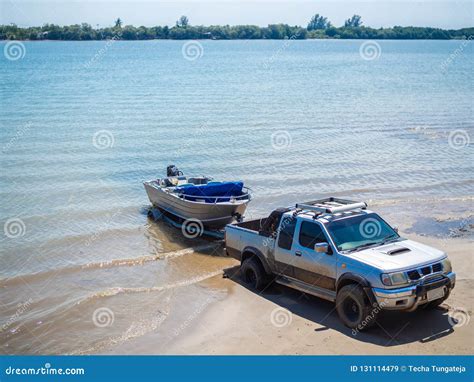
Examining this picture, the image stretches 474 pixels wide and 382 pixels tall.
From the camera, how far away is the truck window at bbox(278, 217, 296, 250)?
12.4 m

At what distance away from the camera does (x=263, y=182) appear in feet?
78.9

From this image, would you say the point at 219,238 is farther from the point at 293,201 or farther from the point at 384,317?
the point at 384,317

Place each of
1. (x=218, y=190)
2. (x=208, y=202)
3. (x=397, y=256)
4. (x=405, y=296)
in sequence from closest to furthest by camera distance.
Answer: (x=405, y=296) → (x=397, y=256) → (x=208, y=202) → (x=218, y=190)

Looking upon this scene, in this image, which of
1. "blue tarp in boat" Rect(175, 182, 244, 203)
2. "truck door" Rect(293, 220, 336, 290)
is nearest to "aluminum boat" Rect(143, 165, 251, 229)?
"blue tarp in boat" Rect(175, 182, 244, 203)

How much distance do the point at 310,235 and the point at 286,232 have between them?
682 millimetres

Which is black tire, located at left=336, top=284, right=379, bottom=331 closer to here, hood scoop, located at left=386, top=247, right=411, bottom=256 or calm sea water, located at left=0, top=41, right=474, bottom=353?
hood scoop, located at left=386, top=247, right=411, bottom=256

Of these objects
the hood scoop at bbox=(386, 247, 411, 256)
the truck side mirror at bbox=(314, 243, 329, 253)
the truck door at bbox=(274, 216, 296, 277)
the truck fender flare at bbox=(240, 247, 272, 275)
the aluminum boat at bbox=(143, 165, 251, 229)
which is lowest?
the aluminum boat at bbox=(143, 165, 251, 229)

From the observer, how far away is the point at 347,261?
Result: 1099cm

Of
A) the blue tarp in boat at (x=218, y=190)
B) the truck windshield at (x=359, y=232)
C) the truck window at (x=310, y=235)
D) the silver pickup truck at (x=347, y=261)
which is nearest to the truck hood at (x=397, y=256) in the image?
the silver pickup truck at (x=347, y=261)

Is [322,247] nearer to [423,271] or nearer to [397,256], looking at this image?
[397,256]

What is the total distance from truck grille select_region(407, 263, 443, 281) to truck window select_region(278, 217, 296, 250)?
2.62 metres

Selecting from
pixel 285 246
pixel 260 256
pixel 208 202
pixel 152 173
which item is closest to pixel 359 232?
pixel 285 246

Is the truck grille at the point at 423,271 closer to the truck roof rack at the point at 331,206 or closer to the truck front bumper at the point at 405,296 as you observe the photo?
the truck front bumper at the point at 405,296
